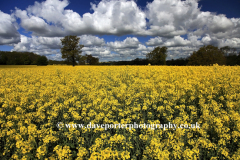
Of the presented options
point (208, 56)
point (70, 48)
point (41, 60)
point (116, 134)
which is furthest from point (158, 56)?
point (116, 134)

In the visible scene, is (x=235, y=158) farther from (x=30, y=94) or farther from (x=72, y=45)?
(x=72, y=45)

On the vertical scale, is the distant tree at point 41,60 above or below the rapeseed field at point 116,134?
above

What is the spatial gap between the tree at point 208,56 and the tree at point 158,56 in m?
16.0

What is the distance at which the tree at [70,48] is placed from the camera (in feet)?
147

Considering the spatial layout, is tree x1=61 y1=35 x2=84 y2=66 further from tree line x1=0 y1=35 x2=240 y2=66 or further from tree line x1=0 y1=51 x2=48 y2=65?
tree line x1=0 y1=51 x2=48 y2=65

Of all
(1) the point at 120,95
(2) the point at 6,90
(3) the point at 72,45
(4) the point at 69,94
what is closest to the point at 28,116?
(4) the point at 69,94

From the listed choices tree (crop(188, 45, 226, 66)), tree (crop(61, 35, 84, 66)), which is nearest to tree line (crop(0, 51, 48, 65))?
tree (crop(61, 35, 84, 66))

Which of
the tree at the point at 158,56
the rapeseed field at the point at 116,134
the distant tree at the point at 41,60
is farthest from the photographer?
Result: the tree at the point at 158,56

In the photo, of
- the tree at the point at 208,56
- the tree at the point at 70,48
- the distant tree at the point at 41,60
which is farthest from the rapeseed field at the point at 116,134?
the distant tree at the point at 41,60

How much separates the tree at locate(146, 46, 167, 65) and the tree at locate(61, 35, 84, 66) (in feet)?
138

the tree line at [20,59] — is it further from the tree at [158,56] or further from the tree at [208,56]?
the tree at [208,56]

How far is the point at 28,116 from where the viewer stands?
4828mm

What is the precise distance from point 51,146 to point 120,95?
11.8 ft

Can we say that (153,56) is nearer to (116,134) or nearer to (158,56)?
(158,56)
